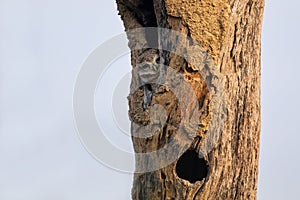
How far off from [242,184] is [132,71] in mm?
1164

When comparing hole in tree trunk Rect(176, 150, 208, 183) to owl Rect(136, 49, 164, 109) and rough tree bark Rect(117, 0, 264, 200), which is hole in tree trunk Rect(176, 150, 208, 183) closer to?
rough tree bark Rect(117, 0, 264, 200)

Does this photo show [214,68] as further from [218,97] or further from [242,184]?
[242,184]

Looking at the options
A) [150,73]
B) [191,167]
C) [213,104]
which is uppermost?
[150,73]

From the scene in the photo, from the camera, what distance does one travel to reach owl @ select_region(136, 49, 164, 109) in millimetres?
8273

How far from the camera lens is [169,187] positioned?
26.6ft

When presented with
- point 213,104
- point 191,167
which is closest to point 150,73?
point 213,104

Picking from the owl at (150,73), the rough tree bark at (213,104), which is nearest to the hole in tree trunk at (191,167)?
the rough tree bark at (213,104)

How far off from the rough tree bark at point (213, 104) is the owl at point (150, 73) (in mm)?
76

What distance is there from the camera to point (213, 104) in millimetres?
8102

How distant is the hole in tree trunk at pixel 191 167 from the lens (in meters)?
8.11

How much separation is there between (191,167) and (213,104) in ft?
1.53

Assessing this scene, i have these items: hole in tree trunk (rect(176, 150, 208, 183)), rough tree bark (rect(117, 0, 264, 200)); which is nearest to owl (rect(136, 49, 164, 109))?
rough tree bark (rect(117, 0, 264, 200))

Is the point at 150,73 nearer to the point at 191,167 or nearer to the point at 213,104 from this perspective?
the point at 213,104

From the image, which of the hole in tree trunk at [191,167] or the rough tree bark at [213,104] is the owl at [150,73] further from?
the hole in tree trunk at [191,167]
